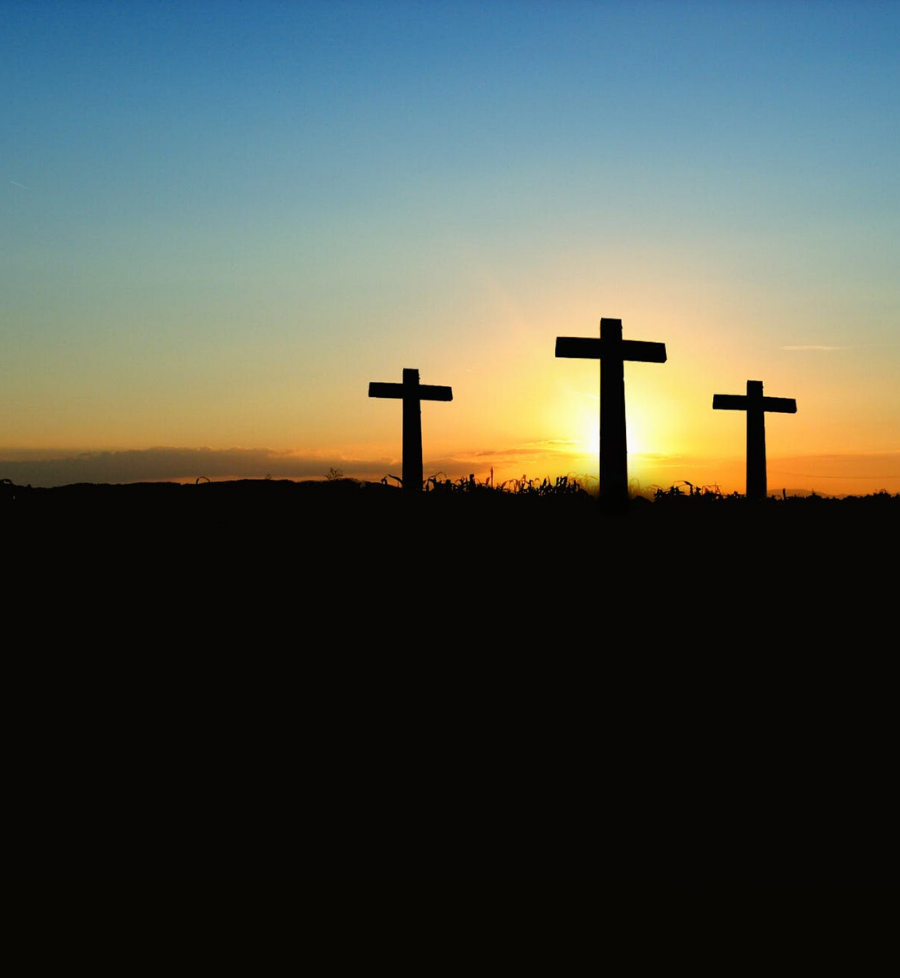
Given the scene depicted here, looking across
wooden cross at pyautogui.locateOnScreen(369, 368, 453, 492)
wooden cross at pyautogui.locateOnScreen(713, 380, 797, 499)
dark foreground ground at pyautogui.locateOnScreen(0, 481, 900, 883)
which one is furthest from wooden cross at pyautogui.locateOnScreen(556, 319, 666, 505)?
wooden cross at pyautogui.locateOnScreen(713, 380, 797, 499)

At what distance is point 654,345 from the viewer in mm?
13578

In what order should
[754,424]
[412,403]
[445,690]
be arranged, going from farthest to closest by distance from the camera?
[754,424]
[412,403]
[445,690]

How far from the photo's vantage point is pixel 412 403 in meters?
16.6

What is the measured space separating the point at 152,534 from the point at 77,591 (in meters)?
1.26

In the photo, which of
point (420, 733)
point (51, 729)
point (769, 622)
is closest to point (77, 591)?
point (51, 729)

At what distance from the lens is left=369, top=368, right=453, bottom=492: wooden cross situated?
16312mm

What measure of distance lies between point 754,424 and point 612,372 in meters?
6.45

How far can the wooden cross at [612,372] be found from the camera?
1293 cm

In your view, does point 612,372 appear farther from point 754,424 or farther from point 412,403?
point 754,424

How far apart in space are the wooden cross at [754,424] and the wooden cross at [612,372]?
5.57 meters

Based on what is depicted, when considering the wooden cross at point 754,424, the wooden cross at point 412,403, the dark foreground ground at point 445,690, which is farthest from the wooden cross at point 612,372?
the wooden cross at point 754,424

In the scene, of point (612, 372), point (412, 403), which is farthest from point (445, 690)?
point (412, 403)

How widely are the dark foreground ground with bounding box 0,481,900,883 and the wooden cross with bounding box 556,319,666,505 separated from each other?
44.3 inches

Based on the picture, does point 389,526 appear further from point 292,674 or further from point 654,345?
point 654,345
